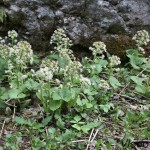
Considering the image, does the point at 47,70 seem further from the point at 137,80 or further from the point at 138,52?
the point at 138,52

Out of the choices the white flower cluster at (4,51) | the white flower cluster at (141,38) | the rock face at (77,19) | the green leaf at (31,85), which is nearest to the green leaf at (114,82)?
the white flower cluster at (141,38)

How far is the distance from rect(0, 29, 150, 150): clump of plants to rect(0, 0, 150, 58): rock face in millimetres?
402

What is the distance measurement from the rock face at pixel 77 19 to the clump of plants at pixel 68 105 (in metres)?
0.40

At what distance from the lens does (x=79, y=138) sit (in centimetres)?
298

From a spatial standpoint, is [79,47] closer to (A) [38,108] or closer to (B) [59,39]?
(B) [59,39]

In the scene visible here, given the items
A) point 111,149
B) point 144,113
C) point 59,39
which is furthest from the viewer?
point 59,39

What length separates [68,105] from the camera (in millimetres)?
3133

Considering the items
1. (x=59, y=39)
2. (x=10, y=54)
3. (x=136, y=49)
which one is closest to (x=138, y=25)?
(x=136, y=49)

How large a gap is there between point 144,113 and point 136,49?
113 cm

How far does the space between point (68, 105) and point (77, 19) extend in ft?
4.45

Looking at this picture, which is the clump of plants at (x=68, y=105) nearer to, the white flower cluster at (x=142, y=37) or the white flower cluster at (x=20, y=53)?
the white flower cluster at (x=20, y=53)

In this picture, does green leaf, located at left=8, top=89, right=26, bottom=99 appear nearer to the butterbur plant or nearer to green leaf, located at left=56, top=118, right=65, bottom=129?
green leaf, located at left=56, top=118, right=65, bottom=129

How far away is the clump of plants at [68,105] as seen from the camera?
293 centimetres

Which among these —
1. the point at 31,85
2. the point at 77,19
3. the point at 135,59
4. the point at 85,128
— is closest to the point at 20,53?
the point at 31,85
